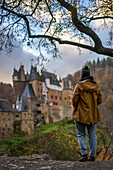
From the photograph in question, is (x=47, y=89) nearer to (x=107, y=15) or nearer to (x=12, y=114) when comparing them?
(x=12, y=114)

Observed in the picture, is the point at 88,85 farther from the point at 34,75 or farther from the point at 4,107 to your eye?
the point at 34,75

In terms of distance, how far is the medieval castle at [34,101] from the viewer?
3108 cm

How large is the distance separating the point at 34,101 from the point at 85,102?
34.9 metres

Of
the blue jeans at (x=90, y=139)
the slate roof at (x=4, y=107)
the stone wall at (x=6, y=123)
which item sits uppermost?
the slate roof at (x=4, y=107)

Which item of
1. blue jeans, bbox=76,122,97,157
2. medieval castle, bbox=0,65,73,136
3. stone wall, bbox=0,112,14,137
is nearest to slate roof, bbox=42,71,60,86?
medieval castle, bbox=0,65,73,136

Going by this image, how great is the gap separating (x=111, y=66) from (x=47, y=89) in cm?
4019

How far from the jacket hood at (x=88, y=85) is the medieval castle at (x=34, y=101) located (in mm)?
25419

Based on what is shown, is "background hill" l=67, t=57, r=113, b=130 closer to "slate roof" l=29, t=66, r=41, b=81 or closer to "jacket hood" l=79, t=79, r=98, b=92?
"slate roof" l=29, t=66, r=41, b=81

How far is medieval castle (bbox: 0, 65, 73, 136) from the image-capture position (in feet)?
102

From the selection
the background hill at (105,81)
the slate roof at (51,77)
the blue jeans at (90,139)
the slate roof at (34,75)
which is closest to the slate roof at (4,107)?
the slate roof at (34,75)

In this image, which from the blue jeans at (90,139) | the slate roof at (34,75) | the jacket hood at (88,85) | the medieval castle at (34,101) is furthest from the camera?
the slate roof at (34,75)

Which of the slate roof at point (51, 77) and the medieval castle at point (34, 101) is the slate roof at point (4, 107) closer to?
the medieval castle at point (34, 101)

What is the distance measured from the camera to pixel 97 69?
79062mm

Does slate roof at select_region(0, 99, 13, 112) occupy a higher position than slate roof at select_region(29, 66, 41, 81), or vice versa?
slate roof at select_region(29, 66, 41, 81)
